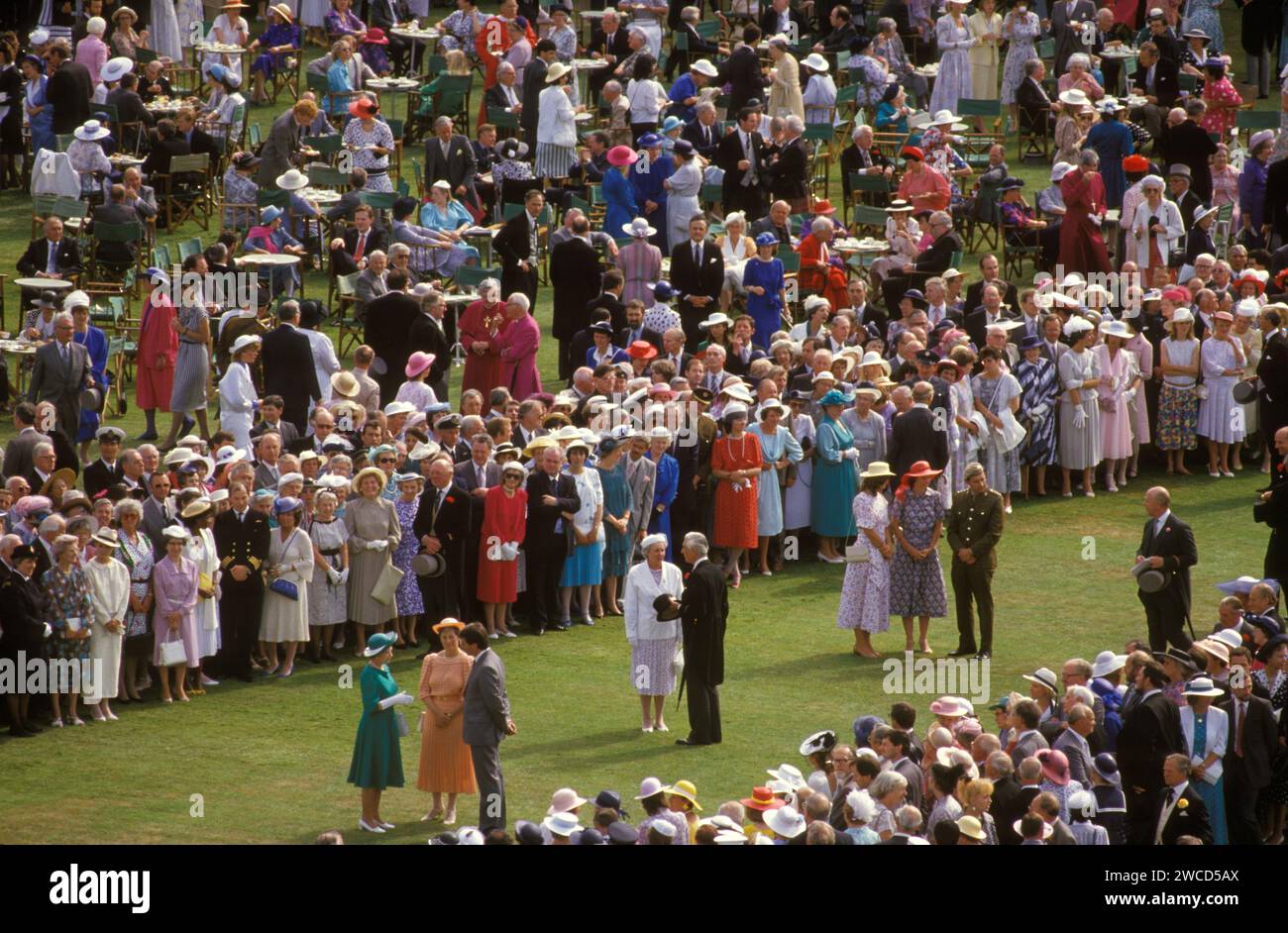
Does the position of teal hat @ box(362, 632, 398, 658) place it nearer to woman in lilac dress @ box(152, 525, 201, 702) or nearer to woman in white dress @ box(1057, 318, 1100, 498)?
woman in lilac dress @ box(152, 525, 201, 702)

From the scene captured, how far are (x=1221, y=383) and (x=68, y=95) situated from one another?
13.5m

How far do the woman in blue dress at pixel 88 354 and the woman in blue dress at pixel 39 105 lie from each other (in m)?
6.68

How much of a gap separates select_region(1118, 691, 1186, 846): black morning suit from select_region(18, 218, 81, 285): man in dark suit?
538 inches

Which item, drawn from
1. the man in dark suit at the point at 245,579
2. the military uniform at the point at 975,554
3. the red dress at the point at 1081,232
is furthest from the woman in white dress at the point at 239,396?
the red dress at the point at 1081,232

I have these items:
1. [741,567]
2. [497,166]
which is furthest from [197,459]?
[497,166]

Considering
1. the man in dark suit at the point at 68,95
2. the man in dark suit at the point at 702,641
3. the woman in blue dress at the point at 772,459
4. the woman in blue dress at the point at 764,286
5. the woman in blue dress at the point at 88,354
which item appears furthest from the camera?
the man in dark suit at the point at 68,95

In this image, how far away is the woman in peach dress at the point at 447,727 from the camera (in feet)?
49.3

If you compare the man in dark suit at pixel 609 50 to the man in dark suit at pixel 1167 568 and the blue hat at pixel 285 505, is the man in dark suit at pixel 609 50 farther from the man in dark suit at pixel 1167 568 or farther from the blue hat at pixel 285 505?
the man in dark suit at pixel 1167 568

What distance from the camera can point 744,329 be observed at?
2164 centimetres

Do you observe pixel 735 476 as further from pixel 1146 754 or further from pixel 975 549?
pixel 1146 754

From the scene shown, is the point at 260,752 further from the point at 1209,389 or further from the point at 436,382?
the point at 1209,389

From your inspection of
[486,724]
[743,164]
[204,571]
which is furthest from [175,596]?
[743,164]

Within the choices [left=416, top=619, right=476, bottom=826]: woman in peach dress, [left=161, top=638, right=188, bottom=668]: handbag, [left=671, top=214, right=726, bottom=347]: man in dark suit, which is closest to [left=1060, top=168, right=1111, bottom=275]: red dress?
[left=671, top=214, right=726, bottom=347]: man in dark suit

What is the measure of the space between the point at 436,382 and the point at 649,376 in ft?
7.85
